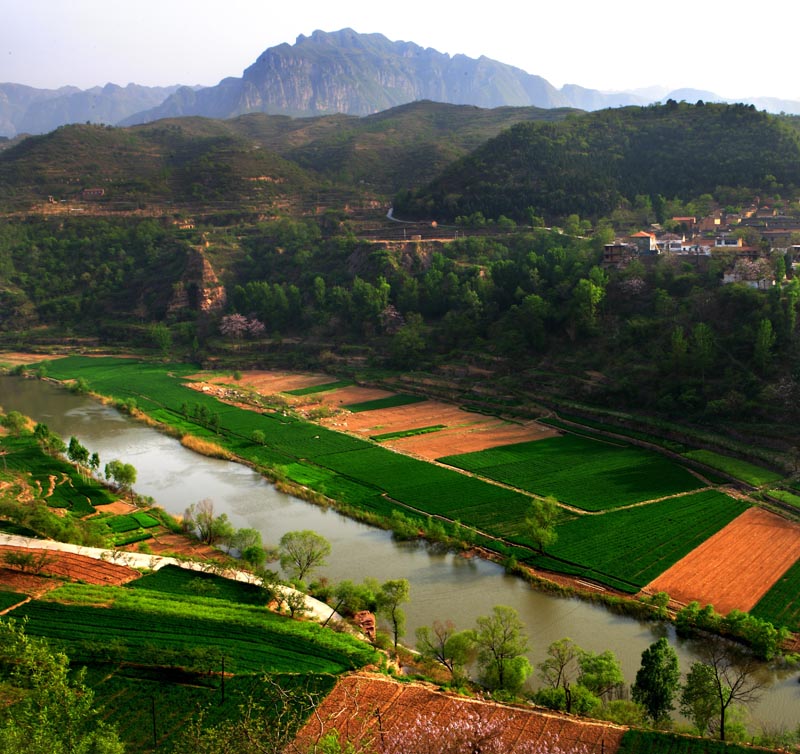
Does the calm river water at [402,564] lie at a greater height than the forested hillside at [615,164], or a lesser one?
lesser

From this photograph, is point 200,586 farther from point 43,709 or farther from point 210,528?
point 43,709

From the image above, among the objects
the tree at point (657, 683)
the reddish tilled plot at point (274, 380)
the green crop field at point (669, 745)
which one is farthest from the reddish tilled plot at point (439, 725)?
the reddish tilled plot at point (274, 380)

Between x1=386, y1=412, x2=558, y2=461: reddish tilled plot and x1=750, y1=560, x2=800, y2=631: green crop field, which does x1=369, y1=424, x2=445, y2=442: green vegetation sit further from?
x1=750, y1=560, x2=800, y2=631: green crop field

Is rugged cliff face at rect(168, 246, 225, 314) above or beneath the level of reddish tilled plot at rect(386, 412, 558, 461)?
above

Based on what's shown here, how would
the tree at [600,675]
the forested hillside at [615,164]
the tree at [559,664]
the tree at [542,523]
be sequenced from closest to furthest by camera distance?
1. the tree at [600,675]
2. the tree at [559,664]
3. the tree at [542,523]
4. the forested hillside at [615,164]

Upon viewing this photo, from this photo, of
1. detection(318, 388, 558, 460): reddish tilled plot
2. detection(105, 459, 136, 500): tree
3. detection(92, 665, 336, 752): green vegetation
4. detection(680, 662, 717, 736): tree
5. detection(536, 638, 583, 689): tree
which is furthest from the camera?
detection(318, 388, 558, 460): reddish tilled plot

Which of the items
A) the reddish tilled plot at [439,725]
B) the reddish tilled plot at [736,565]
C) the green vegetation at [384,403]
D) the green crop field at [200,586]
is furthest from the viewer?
the green vegetation at [384,403]

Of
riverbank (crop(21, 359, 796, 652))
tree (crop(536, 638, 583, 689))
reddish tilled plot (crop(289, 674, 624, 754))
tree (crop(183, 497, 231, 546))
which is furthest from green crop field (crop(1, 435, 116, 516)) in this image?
tree (crop(536, 638, 583, 689))

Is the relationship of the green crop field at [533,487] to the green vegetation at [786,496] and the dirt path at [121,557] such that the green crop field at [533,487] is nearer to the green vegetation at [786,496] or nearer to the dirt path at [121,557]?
the green vegetation at [786,496]
